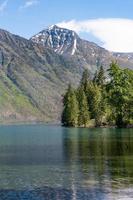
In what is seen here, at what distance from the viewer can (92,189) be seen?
43.5m

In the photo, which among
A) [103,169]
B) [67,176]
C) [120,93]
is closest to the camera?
[67,176]

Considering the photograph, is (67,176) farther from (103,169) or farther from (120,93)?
(120,93)

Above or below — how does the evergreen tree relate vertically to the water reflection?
above

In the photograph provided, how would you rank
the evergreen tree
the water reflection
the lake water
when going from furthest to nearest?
the evergreen tree
the water reflection
the lake water

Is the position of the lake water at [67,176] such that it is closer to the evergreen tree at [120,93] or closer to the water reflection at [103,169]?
the water reflection at [103,169]

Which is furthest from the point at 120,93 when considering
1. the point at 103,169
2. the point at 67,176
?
the point at 67,176

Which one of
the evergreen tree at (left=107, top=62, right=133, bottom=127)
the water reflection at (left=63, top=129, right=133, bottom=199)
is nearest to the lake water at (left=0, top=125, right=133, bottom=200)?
the water reflection at (left=63, top=129, right=133, bottom=199)

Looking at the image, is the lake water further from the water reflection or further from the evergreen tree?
the evergreen tree

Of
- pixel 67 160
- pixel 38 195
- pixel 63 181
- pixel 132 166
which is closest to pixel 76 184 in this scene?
pixel 63 181

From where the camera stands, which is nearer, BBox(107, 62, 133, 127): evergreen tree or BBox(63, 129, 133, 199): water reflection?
BBox(63, 129, 133, 199): water reflection

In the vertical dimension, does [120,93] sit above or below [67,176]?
above

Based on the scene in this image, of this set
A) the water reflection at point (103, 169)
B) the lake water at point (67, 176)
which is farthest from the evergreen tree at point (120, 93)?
the lake water at point (67, 176)

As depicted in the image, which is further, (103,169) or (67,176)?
(103,169)

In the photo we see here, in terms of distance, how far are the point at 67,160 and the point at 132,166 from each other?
12.4m
